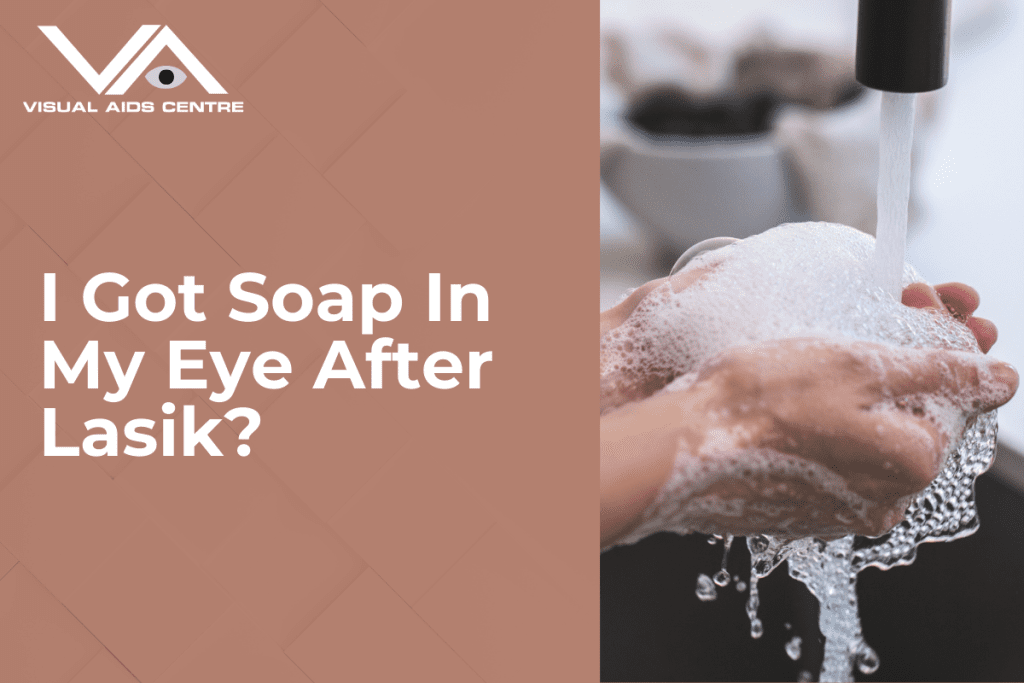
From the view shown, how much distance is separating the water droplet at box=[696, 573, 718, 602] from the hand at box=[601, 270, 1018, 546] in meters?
0.34

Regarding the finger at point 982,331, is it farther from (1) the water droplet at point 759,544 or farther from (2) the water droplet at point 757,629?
(2) the water droplet at point 757,629

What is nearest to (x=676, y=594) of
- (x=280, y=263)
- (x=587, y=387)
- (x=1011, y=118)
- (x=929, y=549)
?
(x=929, y=549)

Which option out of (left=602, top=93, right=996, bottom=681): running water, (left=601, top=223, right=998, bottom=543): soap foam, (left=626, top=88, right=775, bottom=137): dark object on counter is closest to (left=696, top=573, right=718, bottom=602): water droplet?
A: (left=602, top=93, right=996, bottom=681): running water

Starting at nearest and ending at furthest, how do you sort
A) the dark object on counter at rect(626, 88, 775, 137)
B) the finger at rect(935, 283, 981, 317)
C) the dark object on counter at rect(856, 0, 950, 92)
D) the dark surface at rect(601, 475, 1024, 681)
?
1. the dark object on counter at rect(856, 0, 950, 92)
2. the finger at rect(935, 283, 981, 317)
3. the dark surface at rect(601, 475, 1024, 681)
4. the dark object on counter at rect(626, 88, 775, 137)

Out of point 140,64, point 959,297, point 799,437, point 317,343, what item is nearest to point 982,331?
point 959,297

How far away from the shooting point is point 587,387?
0.50 metres

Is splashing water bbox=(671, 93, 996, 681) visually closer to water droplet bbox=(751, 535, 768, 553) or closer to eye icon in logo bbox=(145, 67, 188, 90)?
water droplet bbox=(751, 535, 768, 553)

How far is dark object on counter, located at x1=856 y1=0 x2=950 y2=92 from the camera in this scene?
0.36m

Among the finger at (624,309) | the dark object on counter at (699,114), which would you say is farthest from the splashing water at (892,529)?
the dark object on counter at (699,114)

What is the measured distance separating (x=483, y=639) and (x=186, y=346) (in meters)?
0.22

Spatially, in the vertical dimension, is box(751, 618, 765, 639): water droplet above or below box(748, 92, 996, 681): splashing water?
below

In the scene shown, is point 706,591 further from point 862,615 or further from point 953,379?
point 953,379

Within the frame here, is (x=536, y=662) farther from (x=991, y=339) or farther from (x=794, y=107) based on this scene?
(x=794, y=107)

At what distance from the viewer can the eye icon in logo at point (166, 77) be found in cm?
48
